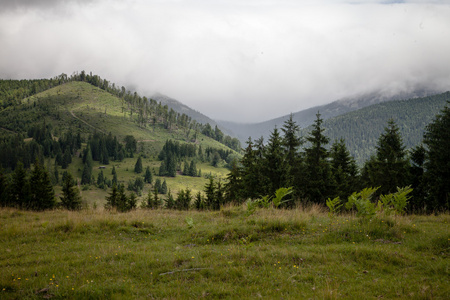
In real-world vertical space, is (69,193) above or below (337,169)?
below

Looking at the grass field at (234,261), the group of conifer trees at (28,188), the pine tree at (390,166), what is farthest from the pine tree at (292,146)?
the group of conifer trees at (28,188)

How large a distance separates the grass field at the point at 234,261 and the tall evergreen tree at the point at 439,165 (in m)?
23.0

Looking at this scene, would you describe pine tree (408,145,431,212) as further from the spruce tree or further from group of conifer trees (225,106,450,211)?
the spruce tree

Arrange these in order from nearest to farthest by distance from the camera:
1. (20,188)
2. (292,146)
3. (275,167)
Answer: (275,167)
(292,146)
(20,188)

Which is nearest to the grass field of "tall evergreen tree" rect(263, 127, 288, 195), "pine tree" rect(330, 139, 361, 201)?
"tall evergreen tree" rect(263, 127, 288, 195)

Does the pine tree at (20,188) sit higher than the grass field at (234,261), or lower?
lower

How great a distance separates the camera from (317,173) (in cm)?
3078

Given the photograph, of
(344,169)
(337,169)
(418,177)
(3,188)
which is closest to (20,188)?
(3,188)

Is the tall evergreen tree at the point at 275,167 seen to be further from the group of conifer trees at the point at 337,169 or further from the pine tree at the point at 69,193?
the pine tree at the point at 69,193

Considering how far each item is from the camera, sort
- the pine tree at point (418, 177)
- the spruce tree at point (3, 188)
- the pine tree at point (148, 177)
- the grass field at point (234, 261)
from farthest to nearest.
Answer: the pine tree at point (148, 177), the spruce tree at point (3, 188), the pine tree at point (418, 177), the grass field at point (234, 261)

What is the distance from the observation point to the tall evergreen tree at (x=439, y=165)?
28125mm

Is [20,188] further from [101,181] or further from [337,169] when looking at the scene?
[101,181]

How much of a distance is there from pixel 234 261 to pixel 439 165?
3245cm

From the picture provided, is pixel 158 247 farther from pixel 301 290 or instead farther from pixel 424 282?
pixel 424 282
